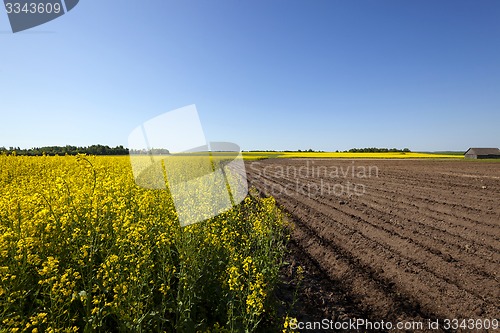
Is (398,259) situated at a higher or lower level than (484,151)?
higher

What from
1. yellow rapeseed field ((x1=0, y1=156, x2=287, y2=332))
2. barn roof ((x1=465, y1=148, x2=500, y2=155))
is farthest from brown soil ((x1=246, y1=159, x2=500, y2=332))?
barn roof ((x1=465, y1=148, x2=500, y2=155))

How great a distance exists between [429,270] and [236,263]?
401 centimetres

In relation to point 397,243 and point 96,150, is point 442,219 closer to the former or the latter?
point 397,243

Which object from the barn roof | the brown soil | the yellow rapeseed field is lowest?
the barn roof

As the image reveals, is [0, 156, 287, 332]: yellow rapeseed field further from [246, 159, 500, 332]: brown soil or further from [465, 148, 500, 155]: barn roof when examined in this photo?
[465, 148, 500, 155]: barn roof

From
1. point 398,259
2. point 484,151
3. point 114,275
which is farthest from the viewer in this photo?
point 484,151

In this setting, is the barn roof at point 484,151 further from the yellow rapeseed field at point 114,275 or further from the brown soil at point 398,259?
the yellow rapeseed field at point 114,275

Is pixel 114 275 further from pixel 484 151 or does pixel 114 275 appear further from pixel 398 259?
pixel 484 151

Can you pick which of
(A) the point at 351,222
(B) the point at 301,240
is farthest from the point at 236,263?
(A) the point at 351,222

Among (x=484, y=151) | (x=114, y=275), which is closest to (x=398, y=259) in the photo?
(x=114, y=275)

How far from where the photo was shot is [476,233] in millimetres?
6641

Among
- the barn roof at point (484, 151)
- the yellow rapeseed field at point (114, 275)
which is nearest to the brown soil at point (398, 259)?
the yellow rapeseed field at point (114, 275)

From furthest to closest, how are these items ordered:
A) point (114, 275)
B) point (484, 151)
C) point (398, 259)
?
point (484, 151) → point (398, 259) → point (114, 275)

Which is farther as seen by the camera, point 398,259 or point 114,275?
point 398,259
